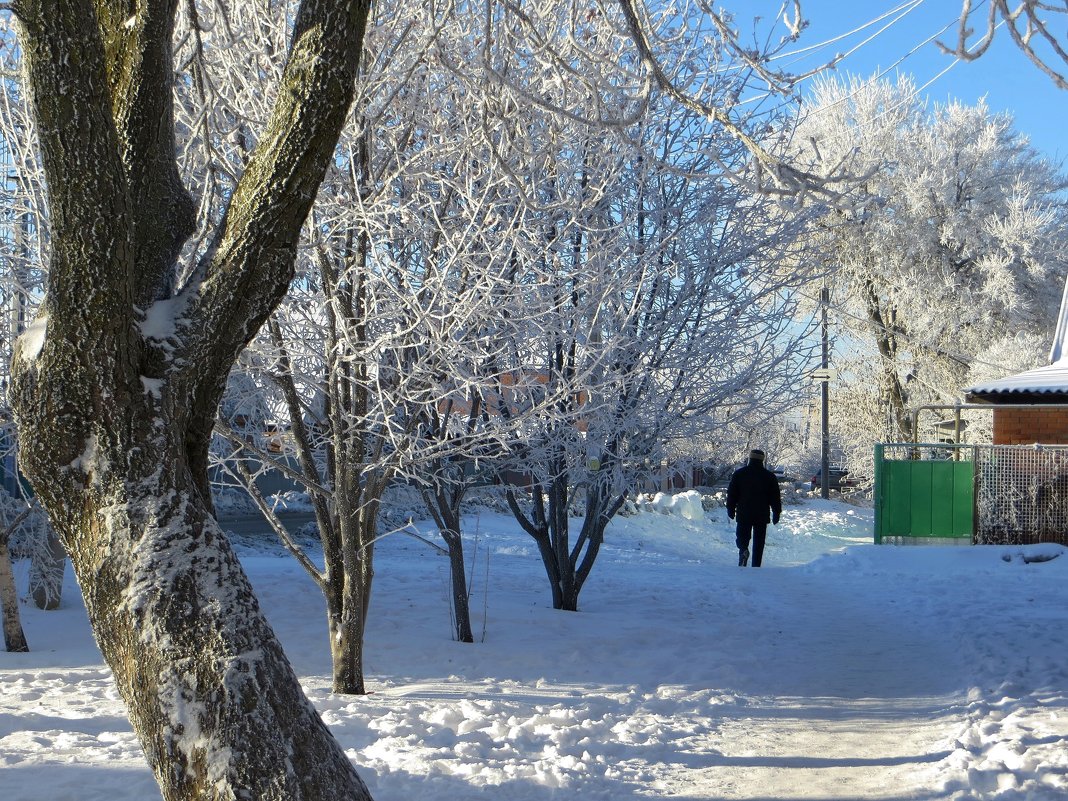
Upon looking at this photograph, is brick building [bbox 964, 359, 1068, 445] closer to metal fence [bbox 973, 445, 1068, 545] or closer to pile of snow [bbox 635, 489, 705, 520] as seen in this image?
metal fence [bbox 973, 445, 1068, 545]

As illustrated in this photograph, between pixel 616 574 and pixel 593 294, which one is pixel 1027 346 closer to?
pixel 616 574

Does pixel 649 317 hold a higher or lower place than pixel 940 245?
lower

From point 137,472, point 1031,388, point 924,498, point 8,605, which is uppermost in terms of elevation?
point 1031,388

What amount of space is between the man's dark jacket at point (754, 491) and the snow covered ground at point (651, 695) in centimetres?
165

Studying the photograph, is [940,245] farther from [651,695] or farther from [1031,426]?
[651,695]

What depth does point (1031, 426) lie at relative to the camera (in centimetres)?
1591

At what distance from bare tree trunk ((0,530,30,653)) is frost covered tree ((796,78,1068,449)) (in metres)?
18.7

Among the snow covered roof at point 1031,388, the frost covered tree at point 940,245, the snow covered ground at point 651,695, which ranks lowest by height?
the snow covered ground at point 651,695

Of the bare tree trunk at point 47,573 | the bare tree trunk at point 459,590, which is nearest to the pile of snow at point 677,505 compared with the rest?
the bare tree trunk at point 459,590

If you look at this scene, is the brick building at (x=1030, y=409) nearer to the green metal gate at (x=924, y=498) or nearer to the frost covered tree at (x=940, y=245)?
the green metal gate at (x=924, y=498)

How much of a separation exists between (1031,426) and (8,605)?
47.7 feet

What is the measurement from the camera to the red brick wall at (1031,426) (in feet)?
51.6

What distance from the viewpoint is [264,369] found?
18.5 ft

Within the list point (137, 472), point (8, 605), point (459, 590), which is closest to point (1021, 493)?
point (459, 590)
